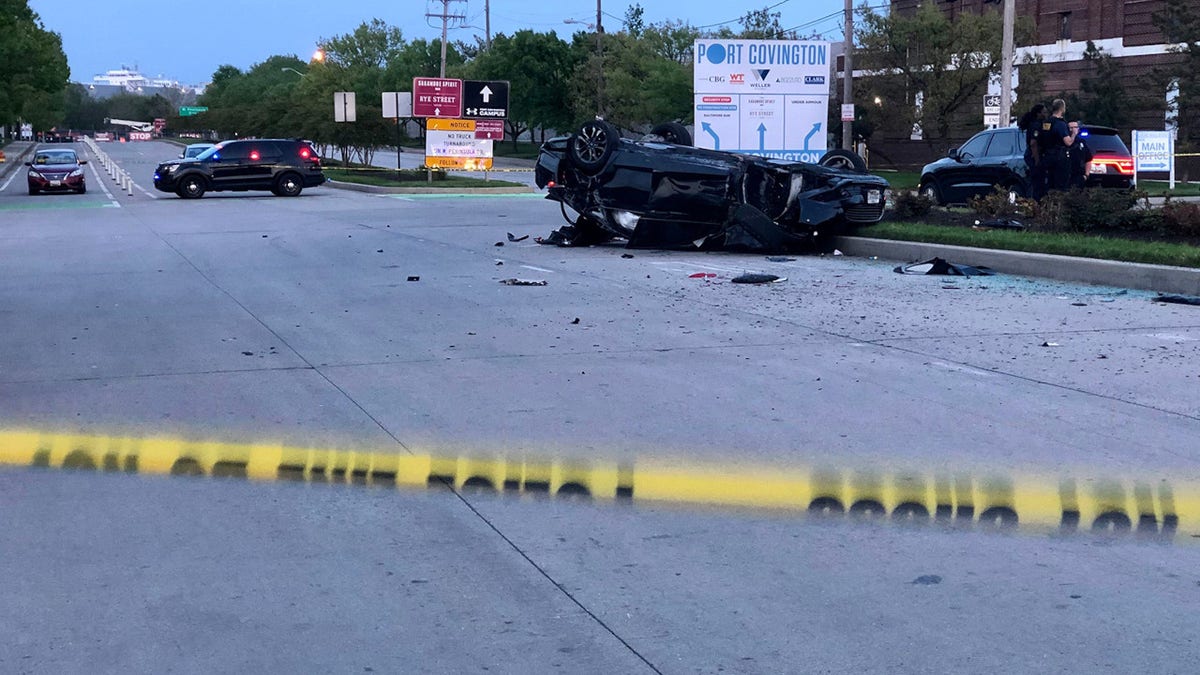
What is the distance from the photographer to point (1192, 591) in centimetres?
486

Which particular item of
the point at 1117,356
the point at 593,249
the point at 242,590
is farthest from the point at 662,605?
the point at 593,249

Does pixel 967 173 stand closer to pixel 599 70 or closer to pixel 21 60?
pixel 599 70

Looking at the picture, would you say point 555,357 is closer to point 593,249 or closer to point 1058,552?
point 1058,552

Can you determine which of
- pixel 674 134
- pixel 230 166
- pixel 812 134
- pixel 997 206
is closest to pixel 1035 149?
pixel 997 206

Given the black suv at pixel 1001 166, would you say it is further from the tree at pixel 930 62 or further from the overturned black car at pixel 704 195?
the tree at pixel 930 62

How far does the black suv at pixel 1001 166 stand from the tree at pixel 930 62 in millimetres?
26068

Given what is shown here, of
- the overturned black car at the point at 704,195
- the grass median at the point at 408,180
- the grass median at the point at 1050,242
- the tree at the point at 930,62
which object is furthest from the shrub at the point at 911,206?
the tree at the point at 930,62

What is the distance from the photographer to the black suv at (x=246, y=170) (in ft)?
120

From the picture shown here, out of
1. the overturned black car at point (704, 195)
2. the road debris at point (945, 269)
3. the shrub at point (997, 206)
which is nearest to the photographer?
the road debris at point (945, 269)

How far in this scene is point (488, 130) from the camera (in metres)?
42.9

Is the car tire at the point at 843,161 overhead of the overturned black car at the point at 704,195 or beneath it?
overhead

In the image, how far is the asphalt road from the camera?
14.6 ft

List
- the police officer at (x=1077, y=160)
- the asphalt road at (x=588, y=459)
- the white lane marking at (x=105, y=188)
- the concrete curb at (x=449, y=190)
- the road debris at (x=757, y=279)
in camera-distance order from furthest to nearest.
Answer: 1. the concrete curb at (x=449, y=190)
2. the white lane marking at (x=105, y=188)
3. the police officer at (x=1077, y=160)
4. the road debris at (x=757, y=279)
5. the asphalt road at (x=588, y=459)

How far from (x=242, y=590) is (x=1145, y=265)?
10.7 metres
